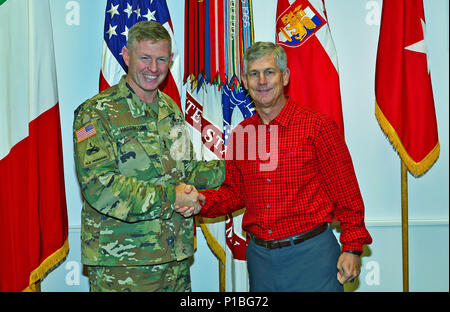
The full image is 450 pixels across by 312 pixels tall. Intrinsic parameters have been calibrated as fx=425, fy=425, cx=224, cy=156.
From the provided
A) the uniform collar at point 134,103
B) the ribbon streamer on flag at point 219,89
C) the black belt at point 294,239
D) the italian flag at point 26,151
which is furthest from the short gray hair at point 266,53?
the italian flag at point 26,151

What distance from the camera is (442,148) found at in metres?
3.58

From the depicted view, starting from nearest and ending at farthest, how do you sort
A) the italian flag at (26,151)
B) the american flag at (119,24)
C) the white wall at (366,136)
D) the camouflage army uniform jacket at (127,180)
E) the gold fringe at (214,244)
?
the camouflage army uniform jacket at (127,180), the italian flag at (26,151), the american flag at (119,24), the gold fringe at (214,244), the white wall at (366,136)

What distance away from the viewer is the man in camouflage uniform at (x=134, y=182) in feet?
6.88

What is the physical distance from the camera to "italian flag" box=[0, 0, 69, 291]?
9.51ft

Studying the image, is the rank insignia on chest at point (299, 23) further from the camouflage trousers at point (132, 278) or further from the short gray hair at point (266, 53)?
the camouflage trousers at point (132, 278)

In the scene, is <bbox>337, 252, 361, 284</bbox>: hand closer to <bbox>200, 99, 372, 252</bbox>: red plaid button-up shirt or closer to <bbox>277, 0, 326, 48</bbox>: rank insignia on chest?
<bbox>200, 99, 372, 252</bbox>: red plaid button-up shirt

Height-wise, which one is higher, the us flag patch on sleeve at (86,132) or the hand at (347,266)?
the us flag patch on sleeve at (86,132)

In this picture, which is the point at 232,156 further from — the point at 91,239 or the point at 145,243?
the point at 91,239

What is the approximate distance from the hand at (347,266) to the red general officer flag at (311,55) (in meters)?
1.29

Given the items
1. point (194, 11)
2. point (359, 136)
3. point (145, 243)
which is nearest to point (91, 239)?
point (145, 243)

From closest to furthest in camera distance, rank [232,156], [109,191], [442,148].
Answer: [109,191] < [232,156] < [442,148]

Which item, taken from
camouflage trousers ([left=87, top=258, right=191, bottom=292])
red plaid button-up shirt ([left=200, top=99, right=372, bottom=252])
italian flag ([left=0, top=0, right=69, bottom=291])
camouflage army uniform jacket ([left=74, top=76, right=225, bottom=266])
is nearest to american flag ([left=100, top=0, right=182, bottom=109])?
italian flag ([left=0, top=0, right=69, bottom=291])

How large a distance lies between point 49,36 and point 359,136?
8.48 ft

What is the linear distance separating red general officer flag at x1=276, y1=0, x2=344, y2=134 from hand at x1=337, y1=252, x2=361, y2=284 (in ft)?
4.22
